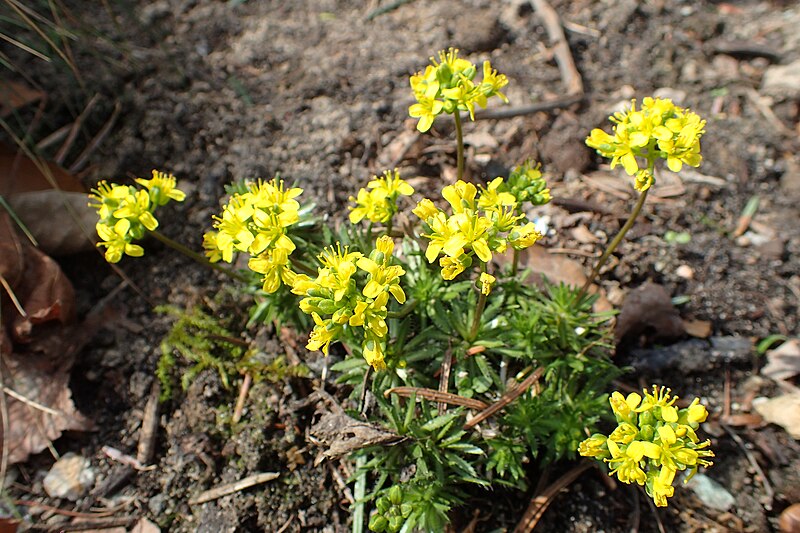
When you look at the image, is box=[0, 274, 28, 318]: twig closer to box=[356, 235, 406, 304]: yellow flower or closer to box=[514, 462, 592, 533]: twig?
box=[356, 235, 406, 304]: yellow flower

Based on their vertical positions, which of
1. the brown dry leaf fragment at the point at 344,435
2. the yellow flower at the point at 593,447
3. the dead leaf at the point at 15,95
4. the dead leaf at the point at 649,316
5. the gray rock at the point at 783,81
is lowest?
the dead leaf at the point at 649,316

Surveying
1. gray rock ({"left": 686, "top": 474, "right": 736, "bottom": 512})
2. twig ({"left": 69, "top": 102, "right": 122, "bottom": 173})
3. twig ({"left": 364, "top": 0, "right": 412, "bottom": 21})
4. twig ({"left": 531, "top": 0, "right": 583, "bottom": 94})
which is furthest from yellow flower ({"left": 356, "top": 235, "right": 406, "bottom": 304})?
twig ({"left": 364, "top": 0, "right": 412, "bottom": 21})

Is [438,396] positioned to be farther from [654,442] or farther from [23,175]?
[23,175]

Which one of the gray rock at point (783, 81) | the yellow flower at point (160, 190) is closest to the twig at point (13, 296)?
the yellow flower at point (160, 190)

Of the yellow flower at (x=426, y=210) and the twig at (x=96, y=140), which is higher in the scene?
the twig at (x=96, y=140)

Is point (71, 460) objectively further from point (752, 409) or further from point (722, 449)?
point (752, 409)

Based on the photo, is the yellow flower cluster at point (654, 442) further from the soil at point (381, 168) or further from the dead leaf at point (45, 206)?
the dead leaf at point (45, 206)

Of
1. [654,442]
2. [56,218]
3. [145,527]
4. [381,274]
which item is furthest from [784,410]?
[56,218]
